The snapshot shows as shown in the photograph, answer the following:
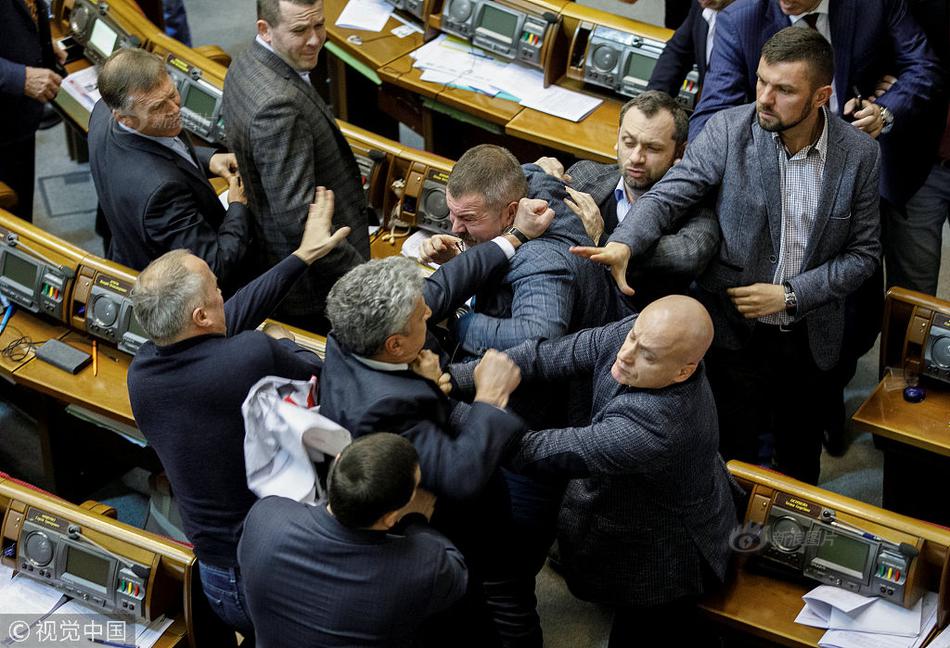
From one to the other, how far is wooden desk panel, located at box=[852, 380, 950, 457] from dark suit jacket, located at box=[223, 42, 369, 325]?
64.6 inches

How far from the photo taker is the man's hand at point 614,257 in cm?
286

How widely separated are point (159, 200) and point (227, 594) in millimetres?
1199

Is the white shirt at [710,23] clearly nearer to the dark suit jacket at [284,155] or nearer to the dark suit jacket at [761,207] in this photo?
the dark suit jacket at [761,207]

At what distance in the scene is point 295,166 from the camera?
10.9 ft

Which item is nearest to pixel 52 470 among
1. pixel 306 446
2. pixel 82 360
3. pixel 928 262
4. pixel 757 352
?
pixel 82 360

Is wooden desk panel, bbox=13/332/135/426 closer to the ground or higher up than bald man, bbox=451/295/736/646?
closer to the ground

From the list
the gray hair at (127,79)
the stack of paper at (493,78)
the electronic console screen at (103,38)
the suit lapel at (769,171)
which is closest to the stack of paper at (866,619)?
the suit lapel at (769,171)

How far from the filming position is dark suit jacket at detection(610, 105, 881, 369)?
3049mm

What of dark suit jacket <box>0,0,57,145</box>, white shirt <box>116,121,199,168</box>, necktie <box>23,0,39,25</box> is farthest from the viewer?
necktie <box>23,0,39,25</box>

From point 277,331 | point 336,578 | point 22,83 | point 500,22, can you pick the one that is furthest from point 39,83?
point 336,578

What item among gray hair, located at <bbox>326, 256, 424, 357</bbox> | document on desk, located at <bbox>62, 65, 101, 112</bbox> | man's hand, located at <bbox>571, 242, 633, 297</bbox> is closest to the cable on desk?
document on desk, located at <bbox>62, 65, 101, 112</bbox>

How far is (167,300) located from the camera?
2609 millimetres

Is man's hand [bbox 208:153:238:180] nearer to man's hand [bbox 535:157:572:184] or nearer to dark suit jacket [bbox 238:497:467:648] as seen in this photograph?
man's hand [bbox 535:157:572:184]

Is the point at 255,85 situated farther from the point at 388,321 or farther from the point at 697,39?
the point at 697,39
